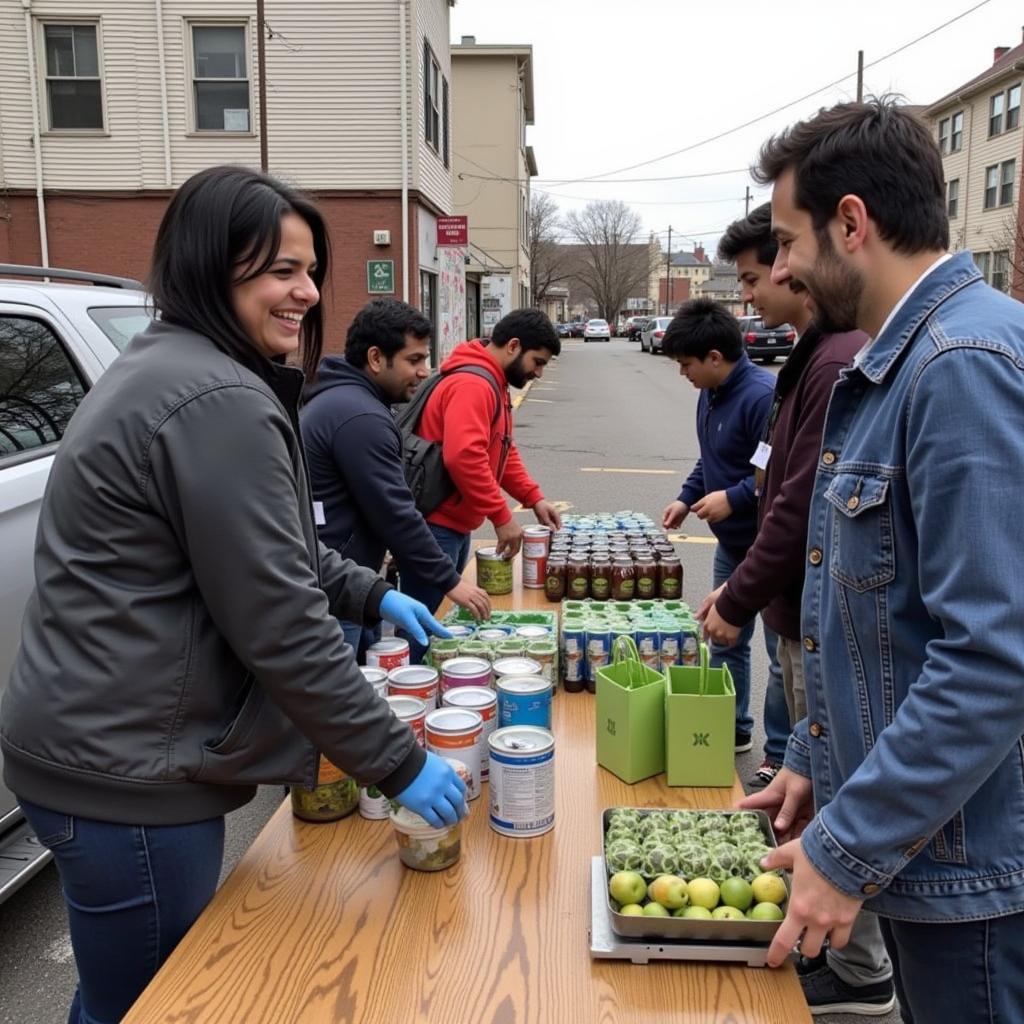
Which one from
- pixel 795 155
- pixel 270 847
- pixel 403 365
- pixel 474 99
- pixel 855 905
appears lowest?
pixel 270 847

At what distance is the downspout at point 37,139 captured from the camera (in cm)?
1526

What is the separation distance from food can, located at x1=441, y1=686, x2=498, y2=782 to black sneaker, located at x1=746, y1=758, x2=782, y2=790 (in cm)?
211

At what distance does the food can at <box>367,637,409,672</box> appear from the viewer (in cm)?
239

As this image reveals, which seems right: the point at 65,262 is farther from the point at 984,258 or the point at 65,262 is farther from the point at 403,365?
the point at 984,258

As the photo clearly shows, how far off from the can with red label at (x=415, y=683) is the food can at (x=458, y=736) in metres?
0.14

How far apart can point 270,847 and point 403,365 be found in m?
2.13

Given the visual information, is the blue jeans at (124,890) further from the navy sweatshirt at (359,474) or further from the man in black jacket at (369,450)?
the navy sweatshirt at (359,474)

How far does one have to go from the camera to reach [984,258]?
34.8m

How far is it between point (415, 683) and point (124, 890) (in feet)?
2.67

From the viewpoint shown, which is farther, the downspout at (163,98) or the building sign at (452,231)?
the building sign at (452,231)

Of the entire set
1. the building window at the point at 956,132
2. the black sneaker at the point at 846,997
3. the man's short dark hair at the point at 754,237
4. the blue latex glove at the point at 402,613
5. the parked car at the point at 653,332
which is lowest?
the black sneaker at the point at 846,997

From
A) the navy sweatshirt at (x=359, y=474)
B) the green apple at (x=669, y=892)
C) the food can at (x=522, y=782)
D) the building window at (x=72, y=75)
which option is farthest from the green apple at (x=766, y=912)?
the building window at (x=72, y=75)

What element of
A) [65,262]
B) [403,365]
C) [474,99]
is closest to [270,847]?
[403,365]

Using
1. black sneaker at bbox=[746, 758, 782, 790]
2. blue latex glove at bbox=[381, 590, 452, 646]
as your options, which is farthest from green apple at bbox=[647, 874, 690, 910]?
black sneaker at bbox=[746, 758, 782, 790]
